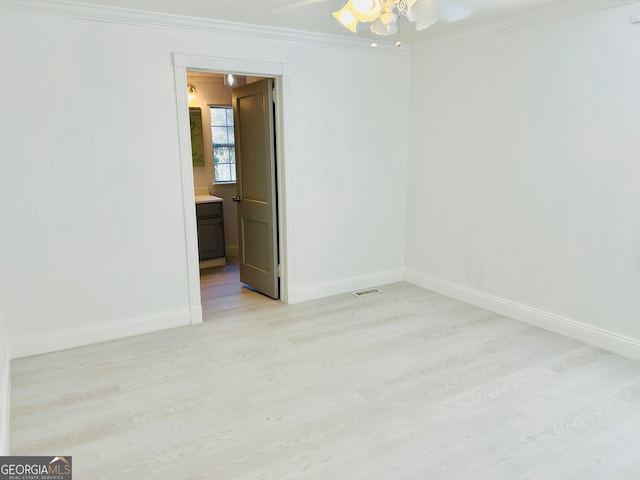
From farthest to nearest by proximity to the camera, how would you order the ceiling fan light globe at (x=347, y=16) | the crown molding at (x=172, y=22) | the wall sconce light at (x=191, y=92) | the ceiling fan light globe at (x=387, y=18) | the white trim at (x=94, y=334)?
the wall sconce light at (x=191, y=92), the white trim at (x=94, y=334), the crown molding at (x=172, y=22), the ceiling fan light globe at (x=387, y=18), the ceiling fan light globe at (x=347, y=16)

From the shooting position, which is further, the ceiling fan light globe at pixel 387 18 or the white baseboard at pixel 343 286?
the white baseboard at pixel 343 286

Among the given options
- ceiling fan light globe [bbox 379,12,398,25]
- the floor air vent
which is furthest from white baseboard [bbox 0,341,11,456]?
the floor air vent

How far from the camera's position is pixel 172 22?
3354mm

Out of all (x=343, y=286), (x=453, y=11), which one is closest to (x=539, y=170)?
(x=453, y=11)

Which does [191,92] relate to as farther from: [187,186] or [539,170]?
[539,170]

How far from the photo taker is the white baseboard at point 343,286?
434cm

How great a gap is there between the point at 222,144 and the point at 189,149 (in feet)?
8.90

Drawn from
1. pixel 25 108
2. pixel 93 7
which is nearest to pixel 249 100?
pixel 93 7

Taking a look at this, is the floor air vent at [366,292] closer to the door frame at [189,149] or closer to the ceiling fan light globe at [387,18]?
the door frame at [189,149]

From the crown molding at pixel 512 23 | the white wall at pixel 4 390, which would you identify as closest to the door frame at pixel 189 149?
the white wall at pixel 4 390

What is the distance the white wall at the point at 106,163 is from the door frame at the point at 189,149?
51 mm
